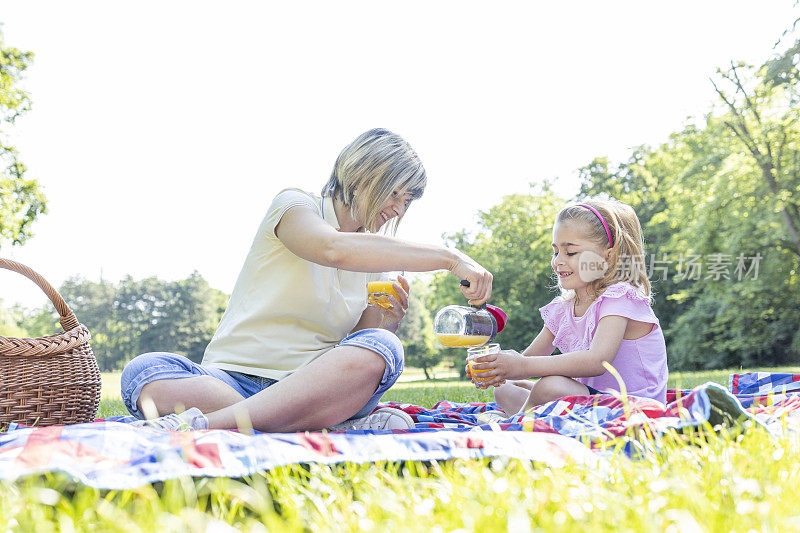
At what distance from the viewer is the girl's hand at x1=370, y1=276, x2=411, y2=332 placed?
2684 mm

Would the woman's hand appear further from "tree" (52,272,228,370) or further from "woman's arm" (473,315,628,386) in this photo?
"tree" (52,272,228,370)

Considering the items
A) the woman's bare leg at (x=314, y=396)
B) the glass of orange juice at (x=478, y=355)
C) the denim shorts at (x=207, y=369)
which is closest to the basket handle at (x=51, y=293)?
the denim shorts at (x=207, y=369)

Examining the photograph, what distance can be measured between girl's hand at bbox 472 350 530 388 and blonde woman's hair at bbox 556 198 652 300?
0.65 m

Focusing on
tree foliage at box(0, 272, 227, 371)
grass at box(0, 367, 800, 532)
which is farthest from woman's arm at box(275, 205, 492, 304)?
tree foliage at box(0, 272, 227, 371)

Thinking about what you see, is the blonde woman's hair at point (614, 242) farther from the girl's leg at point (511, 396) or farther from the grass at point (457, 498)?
the grass at point (457, 498)

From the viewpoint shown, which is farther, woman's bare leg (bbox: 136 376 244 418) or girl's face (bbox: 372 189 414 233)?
girl's face (bbox: 372 189 414 233)

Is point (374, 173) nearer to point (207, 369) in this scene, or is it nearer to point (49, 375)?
point (207, 369)

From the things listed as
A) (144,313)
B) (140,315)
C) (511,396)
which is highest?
(511,396)

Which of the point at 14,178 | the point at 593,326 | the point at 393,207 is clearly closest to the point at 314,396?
the point at 393,207

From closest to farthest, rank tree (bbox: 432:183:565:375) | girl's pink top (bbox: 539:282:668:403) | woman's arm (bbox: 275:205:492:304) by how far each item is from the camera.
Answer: woman's arm (bbox: 275:205:492:304)
girl's pink top (bbox: 539:282:668:403)
tree (bbox: 432:183:565:375)

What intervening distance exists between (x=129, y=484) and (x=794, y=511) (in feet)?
3.60

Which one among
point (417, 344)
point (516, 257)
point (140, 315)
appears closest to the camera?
point (516, 257)

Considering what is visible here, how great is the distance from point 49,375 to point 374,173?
1.45 m

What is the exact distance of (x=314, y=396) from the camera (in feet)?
6.68
